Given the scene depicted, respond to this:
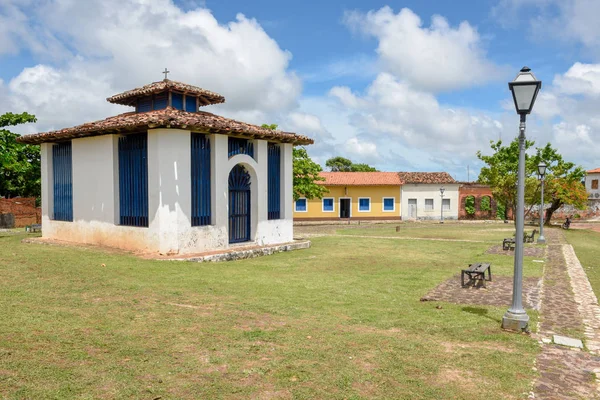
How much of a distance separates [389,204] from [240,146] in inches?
1128

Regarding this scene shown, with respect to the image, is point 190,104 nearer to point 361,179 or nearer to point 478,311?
point 478,311

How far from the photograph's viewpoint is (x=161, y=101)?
48.4ft

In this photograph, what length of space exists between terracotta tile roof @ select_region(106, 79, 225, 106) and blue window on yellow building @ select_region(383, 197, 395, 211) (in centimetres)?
2661

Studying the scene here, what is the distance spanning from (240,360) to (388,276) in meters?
6.06

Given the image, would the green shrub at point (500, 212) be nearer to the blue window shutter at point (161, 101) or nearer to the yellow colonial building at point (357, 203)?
the yellow colonial building at point (357, 203)

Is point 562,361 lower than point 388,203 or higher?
lower

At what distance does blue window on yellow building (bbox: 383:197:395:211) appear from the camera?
133 ft

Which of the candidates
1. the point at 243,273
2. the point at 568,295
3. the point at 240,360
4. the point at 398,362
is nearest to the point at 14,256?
the point at 243,273

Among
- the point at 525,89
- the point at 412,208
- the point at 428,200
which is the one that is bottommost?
the point at 412,208

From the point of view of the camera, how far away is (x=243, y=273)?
10.2 m

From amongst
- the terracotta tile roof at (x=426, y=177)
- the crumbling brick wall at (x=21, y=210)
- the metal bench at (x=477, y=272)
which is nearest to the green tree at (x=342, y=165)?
the terracotta tile roof at (x=426, y=177)

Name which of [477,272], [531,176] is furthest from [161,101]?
[531,176]

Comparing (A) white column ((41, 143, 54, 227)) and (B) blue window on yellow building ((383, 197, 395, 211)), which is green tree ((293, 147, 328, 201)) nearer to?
(B) blue window on yellow building ((383, 197, 395, 211))

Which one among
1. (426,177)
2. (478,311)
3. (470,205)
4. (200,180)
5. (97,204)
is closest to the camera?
(478,311)
